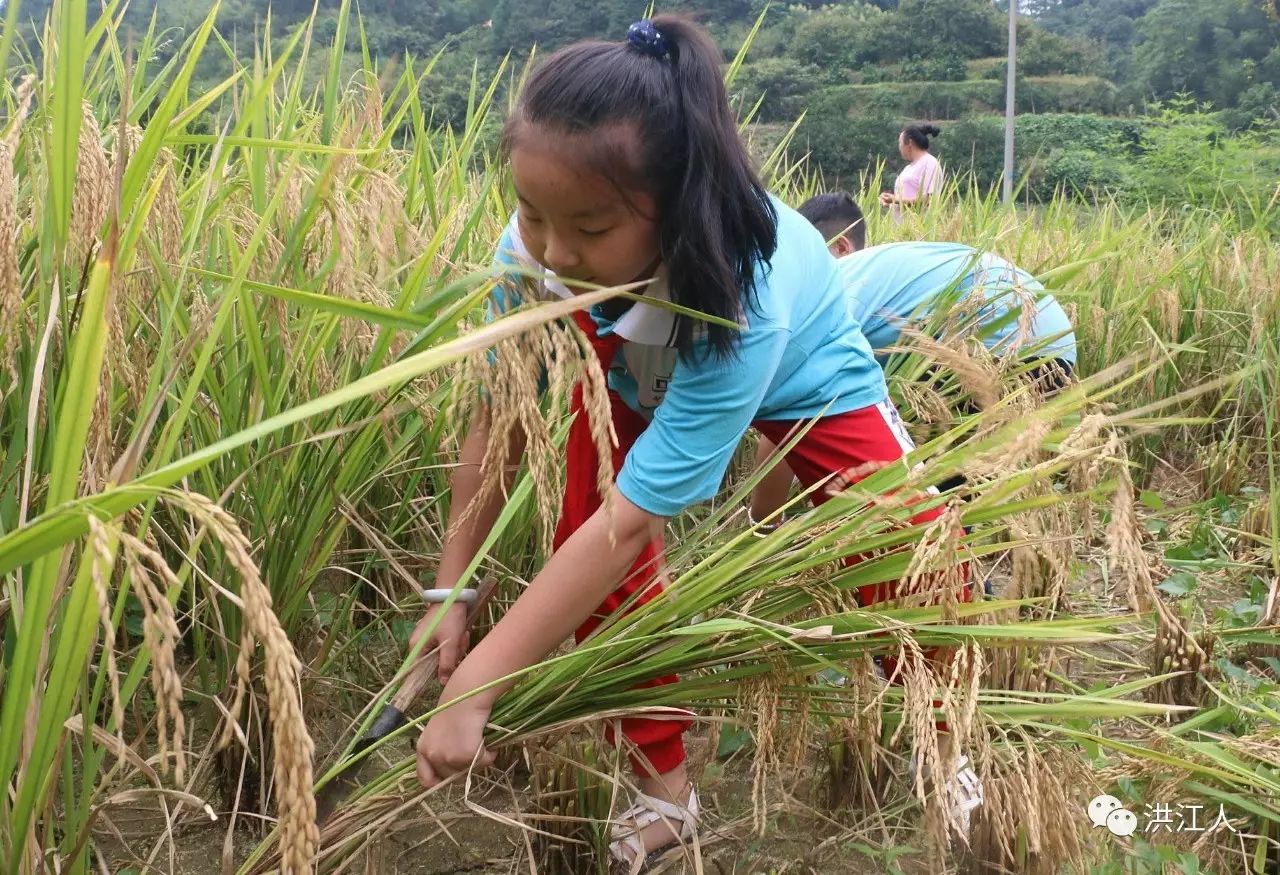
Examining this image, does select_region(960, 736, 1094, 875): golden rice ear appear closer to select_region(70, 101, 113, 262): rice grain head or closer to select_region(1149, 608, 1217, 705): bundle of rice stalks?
select_region(1149, 608, 1217, 705): bundle of rice stalks

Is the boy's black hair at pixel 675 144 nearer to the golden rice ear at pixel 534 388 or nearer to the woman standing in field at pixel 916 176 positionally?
the golden rice ear at pixel 534 388

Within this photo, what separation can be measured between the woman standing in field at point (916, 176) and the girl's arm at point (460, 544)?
345 centimetres

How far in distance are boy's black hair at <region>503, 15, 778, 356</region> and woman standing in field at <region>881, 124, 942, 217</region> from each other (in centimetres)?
351

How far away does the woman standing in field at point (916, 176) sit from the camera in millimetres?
4977

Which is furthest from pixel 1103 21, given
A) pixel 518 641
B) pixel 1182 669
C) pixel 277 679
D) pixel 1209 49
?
pixel 277 679

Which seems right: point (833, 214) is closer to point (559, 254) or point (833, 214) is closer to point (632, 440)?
point (632, 440)

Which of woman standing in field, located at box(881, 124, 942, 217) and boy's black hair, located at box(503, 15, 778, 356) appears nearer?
boy's black hair, located at box(503, 15, 778, 356)

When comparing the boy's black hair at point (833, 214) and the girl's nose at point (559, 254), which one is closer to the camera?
the girl's nose at point (559, 254)

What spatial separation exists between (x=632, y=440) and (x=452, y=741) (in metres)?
0.66

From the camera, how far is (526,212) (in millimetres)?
1067

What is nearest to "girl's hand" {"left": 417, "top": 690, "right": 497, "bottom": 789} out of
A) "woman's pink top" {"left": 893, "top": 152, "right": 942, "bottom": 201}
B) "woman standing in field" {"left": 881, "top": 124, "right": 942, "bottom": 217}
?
"woman standing in field" {"left": 881, "top": 124, "right": 942, "bottom": 217}

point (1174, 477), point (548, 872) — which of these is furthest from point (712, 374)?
point (1174, 477)

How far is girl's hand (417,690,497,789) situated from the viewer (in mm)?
1052

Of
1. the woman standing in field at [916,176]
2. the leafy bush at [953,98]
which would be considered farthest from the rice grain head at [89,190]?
the leafy bush at [953,98]
